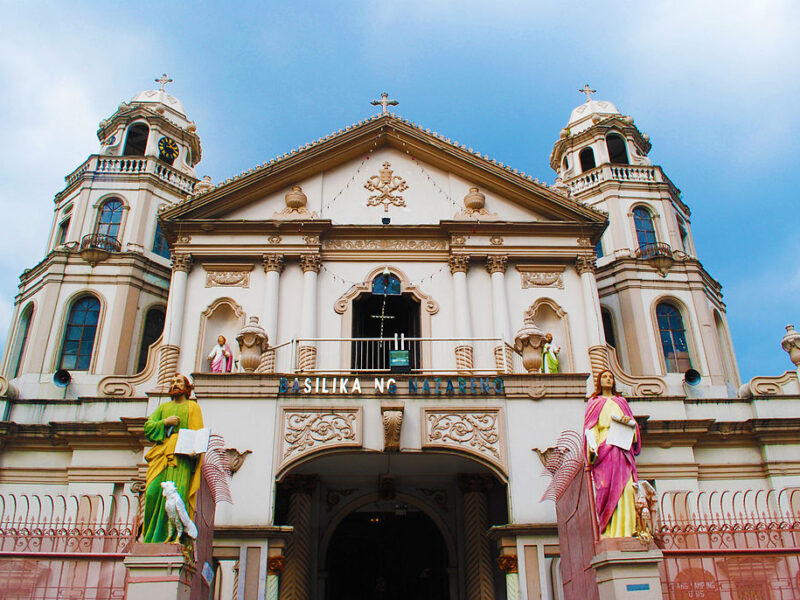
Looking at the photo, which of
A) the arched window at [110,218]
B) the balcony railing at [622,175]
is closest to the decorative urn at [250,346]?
the arched window at [110,218]

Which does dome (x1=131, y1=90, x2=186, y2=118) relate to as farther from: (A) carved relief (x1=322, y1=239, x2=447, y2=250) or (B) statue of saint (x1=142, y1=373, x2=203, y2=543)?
(B) statue of saint (x1=142, y1=373, x2=203, y2=543)

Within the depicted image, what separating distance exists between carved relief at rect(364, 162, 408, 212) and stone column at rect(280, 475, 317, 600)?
8362 millimetres

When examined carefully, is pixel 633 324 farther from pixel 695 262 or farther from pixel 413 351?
pixel 413 351

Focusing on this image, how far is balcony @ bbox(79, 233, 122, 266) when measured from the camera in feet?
81.2

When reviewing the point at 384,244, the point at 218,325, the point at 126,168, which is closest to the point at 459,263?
the point at 384,244

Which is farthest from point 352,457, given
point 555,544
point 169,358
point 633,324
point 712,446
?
point 633,324

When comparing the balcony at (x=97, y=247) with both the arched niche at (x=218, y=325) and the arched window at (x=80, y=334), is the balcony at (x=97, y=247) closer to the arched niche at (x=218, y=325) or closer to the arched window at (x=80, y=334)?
the arched window at (x=80, y=334)

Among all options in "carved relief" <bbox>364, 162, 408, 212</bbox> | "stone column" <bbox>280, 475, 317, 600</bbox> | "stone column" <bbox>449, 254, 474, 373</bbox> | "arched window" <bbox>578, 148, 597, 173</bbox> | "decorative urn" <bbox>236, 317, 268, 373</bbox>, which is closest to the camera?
"decorative urn" <bbox>236, 317, 268, 373</bbox>

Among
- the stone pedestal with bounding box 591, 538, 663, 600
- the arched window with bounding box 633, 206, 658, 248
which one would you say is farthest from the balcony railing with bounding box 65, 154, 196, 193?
the stone pedestal with bounding box 591, 538, 663, 600

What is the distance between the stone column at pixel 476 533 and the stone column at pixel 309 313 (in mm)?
4790

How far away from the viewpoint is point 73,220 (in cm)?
2600

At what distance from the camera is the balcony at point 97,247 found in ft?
81.2

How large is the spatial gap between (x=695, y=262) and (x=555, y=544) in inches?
634

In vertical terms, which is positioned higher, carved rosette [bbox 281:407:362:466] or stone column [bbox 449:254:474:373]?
stone column [bbox 449:254:474:373]
